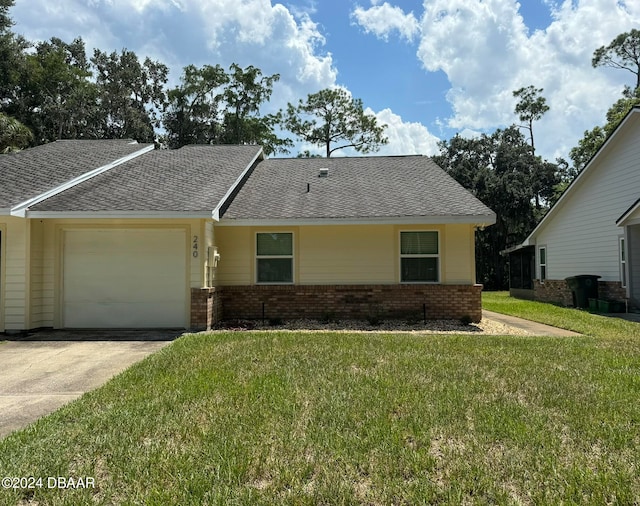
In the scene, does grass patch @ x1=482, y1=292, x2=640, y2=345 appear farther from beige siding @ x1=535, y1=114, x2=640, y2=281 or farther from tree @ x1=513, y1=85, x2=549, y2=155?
tree @ x1=513, y1=85, x2=549, y2=155

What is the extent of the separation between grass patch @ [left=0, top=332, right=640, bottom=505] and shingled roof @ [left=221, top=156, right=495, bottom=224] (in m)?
5.03

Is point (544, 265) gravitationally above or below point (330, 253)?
below

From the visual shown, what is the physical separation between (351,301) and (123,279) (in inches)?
215

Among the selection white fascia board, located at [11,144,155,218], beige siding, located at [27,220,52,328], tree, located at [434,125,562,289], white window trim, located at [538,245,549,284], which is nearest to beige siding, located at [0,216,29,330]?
beige siding, located at [27,220,52,328]

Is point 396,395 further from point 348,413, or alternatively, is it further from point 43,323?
point 43,323

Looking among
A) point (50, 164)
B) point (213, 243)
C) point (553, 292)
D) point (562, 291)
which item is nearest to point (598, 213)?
point (562, 291)

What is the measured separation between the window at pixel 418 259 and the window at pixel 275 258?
295 centimetres

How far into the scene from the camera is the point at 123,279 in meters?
9.66

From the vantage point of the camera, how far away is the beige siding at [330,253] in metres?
11.0

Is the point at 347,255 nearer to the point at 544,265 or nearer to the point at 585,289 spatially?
the point at 585,289

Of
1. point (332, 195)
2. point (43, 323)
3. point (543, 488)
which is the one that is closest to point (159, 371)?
point (543, 488)

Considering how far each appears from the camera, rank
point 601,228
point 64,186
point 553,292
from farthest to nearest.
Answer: point 553,292
point 601,228
point 64,186

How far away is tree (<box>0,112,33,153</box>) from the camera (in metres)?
19.2

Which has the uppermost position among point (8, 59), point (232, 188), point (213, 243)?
point (8, 59)
